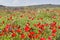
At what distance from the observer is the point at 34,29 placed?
279 inches

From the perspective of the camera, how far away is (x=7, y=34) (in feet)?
20.8

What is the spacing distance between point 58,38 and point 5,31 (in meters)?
1.22

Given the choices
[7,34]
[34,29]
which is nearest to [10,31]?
[7,34]

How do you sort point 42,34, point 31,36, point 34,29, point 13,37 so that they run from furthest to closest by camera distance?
1. point 34,29
2. point 42,34
3. point 13,37
4. point 31,36

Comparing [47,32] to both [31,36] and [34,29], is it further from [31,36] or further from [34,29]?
[31,36]

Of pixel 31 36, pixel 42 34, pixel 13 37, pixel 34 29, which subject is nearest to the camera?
pixel 31 36

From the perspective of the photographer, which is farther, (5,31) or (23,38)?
(5,31)

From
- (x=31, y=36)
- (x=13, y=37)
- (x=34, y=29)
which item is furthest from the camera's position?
(x=34, y=29)

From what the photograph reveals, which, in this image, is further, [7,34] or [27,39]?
[7,34]

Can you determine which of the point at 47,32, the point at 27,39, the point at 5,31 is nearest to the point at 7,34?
the point at 5,31

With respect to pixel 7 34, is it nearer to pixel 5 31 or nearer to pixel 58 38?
pixel 5 31

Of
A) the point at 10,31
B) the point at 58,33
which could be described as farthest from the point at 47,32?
the point at 10,31

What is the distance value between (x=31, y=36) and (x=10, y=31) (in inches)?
42.7

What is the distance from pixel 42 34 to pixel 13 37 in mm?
777
